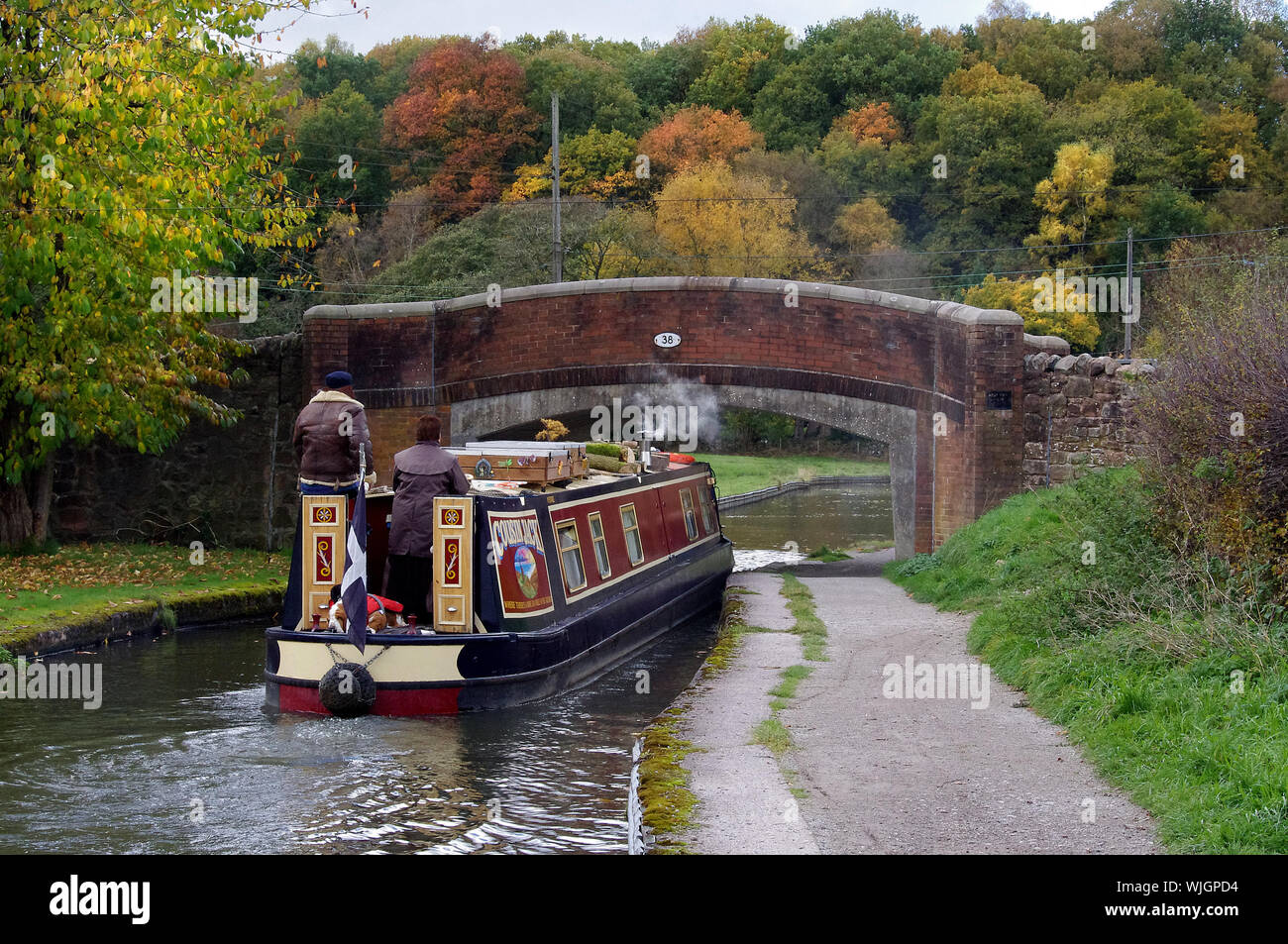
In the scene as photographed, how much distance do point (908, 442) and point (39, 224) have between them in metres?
10.2

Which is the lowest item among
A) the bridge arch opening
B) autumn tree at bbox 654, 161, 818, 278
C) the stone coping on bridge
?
the bridge arch opening

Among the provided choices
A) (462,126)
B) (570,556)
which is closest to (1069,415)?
(570,556)

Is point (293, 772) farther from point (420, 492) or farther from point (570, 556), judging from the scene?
point (570, 556)

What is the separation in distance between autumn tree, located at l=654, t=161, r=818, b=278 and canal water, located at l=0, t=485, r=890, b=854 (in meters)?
26.5

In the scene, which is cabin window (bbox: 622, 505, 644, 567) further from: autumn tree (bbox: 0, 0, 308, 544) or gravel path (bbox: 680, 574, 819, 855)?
autumn tree (bbox: 0, 0, 308, 544)

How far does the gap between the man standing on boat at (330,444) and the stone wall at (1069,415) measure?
8.17 metres

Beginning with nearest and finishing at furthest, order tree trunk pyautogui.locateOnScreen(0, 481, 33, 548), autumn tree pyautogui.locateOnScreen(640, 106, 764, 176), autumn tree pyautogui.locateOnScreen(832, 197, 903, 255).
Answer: tree trunk pyautogui.locateOnScreen(0, 481, 33, 548) < autumn tree pyautogui.locateOnScreen(832, 197, 903, 255) < autumn tree pyautogui.locateOnScreen(640, 106, 764, 176)

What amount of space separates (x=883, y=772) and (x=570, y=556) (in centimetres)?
497

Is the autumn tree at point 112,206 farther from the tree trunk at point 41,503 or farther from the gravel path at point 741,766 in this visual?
the gravel path at point 741,766

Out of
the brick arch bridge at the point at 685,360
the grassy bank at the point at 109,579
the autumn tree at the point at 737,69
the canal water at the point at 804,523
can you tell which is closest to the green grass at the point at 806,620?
the brick arch bridge at the point at 685,360


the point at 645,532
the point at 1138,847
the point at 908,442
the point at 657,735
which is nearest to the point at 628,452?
the point at 645,532

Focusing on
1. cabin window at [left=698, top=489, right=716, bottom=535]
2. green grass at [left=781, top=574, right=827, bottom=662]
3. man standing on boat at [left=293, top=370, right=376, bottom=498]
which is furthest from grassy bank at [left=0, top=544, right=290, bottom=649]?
green grass at [left=781, top=574, right=827, bottom=662]

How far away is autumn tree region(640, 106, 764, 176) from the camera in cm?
4216

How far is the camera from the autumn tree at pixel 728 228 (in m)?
37.0
